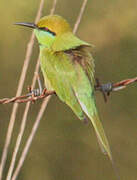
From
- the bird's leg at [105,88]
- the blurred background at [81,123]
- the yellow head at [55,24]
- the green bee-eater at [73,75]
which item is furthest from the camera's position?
the blurred background at [81,123]

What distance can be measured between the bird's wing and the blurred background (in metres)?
1.29

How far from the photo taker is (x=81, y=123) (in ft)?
11.9

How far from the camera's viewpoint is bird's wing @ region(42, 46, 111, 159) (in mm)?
2189

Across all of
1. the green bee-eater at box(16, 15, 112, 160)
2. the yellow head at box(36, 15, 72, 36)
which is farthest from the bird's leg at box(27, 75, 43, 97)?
the yellow head at box(36, 15, 72, 36)

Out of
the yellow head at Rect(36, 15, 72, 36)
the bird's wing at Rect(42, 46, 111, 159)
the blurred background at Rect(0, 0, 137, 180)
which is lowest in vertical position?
the blurred background at Rect(0, 0, 137, 180)

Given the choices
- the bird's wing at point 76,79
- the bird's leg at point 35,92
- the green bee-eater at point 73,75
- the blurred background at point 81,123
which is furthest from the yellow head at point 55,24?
the blurred background at point 81,123

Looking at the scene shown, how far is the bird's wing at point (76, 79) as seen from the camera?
86.2 inches

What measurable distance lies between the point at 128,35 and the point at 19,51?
0.74 m

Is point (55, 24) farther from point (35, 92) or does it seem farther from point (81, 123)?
point (81, 123)

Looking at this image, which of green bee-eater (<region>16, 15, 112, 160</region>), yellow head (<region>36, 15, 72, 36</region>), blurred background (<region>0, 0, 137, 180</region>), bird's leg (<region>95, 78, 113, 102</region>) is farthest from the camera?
blurred background (<region>0, 0, 137, 180</region>)

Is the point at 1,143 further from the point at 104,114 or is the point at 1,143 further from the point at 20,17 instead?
the point at 20,17

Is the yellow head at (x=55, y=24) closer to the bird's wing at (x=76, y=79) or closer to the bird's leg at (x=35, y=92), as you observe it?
the bird's wing at (x=76, y=79)

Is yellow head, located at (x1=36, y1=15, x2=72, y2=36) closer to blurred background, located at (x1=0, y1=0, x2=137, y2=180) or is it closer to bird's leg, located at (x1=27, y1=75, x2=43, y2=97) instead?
bird's leg, located at (x1=27, y1=75, x2=43, y2=97)

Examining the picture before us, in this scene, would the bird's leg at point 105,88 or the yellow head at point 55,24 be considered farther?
the yellow head at point 55,24
